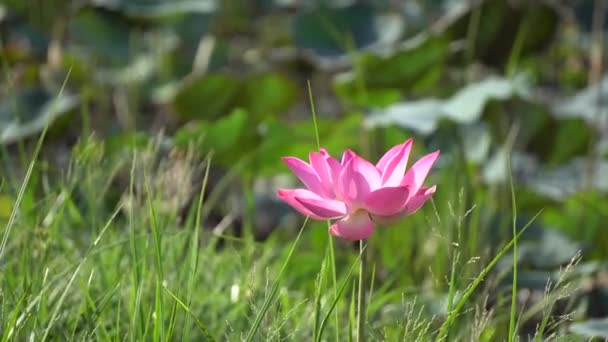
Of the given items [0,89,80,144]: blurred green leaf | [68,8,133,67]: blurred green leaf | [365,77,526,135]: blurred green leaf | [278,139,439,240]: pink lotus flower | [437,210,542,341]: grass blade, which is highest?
[278,139,439,240]: pink lotus flower

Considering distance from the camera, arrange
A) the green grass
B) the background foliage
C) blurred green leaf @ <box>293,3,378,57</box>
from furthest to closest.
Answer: blurred green leaf @ <box>293,3,378,57</box>
the background foliage
the green grass

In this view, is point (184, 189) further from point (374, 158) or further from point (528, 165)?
point (528, 165)

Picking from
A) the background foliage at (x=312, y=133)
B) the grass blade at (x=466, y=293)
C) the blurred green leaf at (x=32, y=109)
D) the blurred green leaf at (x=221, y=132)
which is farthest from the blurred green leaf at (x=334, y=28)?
the grass blade at (x=466, y=293)

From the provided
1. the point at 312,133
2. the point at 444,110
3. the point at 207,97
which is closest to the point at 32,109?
the point at 207,97

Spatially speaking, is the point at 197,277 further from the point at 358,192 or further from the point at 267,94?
the point at 267,94

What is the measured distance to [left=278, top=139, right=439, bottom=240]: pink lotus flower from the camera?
31.2 inches

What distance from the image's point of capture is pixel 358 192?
81 cm

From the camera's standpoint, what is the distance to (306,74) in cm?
250

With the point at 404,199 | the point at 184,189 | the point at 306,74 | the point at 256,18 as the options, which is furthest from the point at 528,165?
the point at 404,199

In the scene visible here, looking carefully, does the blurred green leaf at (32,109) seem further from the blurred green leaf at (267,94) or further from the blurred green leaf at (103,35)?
the blurred green leaf at (267,94)

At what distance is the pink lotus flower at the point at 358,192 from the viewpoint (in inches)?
31.2

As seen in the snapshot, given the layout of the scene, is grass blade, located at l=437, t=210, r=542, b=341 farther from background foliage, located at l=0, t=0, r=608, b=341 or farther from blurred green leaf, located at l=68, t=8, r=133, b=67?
blurred green leaf, located at l=68, t=8, r=133, b=67

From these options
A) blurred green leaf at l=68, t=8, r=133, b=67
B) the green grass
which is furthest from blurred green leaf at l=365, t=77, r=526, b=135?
blurred green leaf at l=68, t=8, r=133, b=67

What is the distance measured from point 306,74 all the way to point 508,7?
52 centimetres
